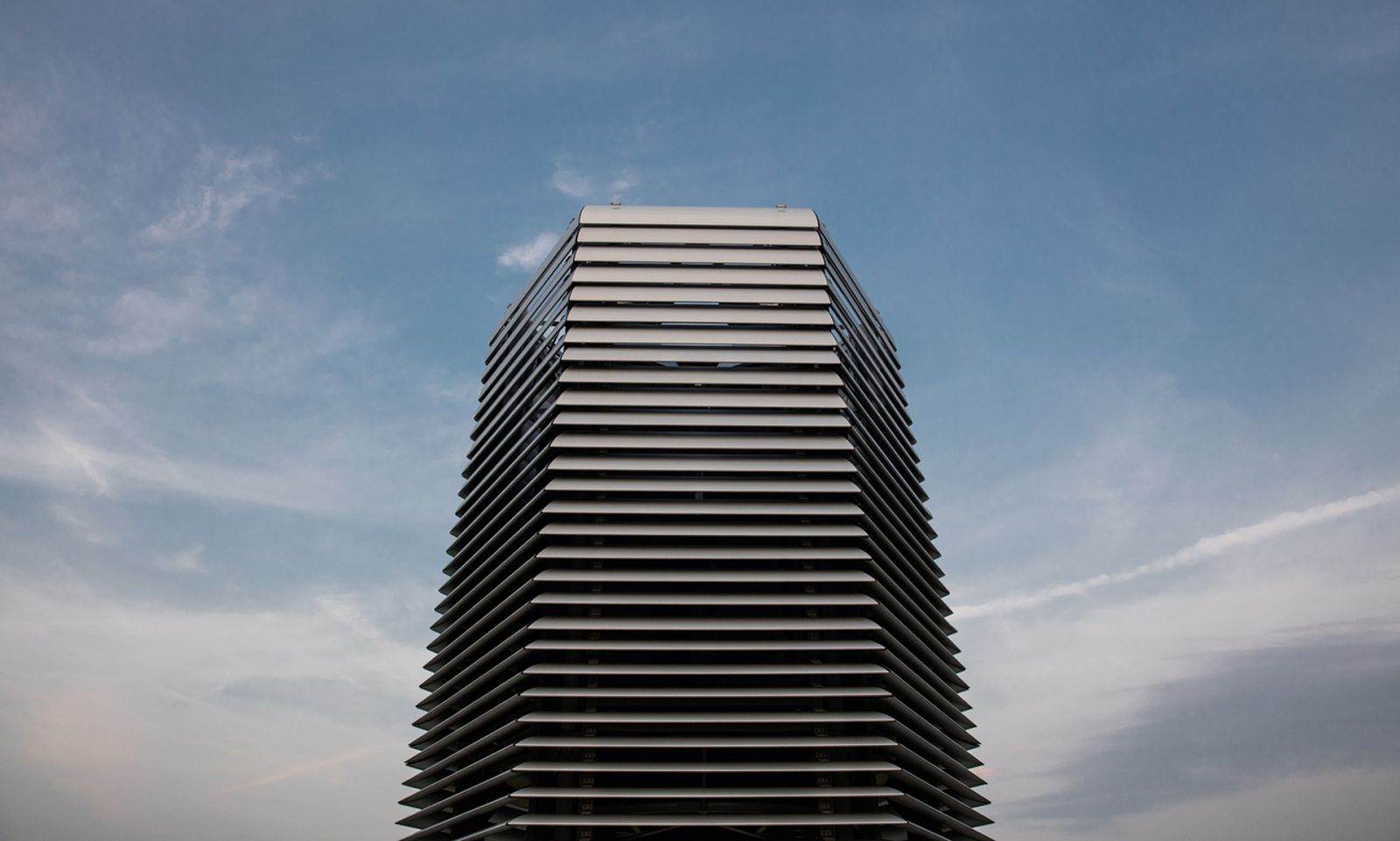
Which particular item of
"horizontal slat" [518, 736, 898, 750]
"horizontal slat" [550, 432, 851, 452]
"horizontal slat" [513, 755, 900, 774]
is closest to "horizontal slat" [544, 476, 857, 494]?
"horizontal slat" [550, 432, 851, 452]

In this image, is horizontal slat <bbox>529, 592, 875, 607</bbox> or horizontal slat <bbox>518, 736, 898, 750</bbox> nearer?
horizontal slat <bbox>518, 736, 898, 750</bbox>

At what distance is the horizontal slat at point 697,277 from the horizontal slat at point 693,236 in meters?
2.34

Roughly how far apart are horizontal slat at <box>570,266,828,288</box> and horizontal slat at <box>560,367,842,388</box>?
6595 millimetres

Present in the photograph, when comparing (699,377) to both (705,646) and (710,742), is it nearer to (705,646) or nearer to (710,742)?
(705,646)

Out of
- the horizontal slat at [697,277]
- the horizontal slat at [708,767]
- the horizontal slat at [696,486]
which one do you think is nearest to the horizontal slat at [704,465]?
the horizontal slat at [696,486]

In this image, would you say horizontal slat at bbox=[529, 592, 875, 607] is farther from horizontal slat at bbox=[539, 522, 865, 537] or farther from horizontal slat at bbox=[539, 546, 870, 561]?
horizontal slat at bbox=[539, 522, 865, 537]

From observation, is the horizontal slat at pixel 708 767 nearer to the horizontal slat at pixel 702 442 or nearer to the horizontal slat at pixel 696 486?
the horizontal slat at pixel 696 486

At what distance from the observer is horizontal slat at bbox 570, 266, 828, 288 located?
70938 mm

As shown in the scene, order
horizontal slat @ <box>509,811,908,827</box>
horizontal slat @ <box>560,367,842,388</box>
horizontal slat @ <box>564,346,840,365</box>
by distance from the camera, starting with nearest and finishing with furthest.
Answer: horizontal slat @ <box>509,811,908,827</box> < horizontal slat @ <box>560,367,842,388</box> < horizontal slat @ <box>564,346,840,365</box>

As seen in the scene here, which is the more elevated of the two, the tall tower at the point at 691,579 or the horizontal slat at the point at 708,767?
the tall tower at the point at 691,579

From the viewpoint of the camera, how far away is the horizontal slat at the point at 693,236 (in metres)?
73.2

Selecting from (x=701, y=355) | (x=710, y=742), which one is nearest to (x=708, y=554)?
(x=710, y=742)

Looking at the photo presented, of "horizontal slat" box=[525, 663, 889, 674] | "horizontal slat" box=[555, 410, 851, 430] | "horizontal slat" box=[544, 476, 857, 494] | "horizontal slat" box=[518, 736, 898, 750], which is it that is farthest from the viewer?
"horizontal slat" box=[555, 410, 851, 430]

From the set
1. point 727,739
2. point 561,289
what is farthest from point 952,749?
point 561,289
